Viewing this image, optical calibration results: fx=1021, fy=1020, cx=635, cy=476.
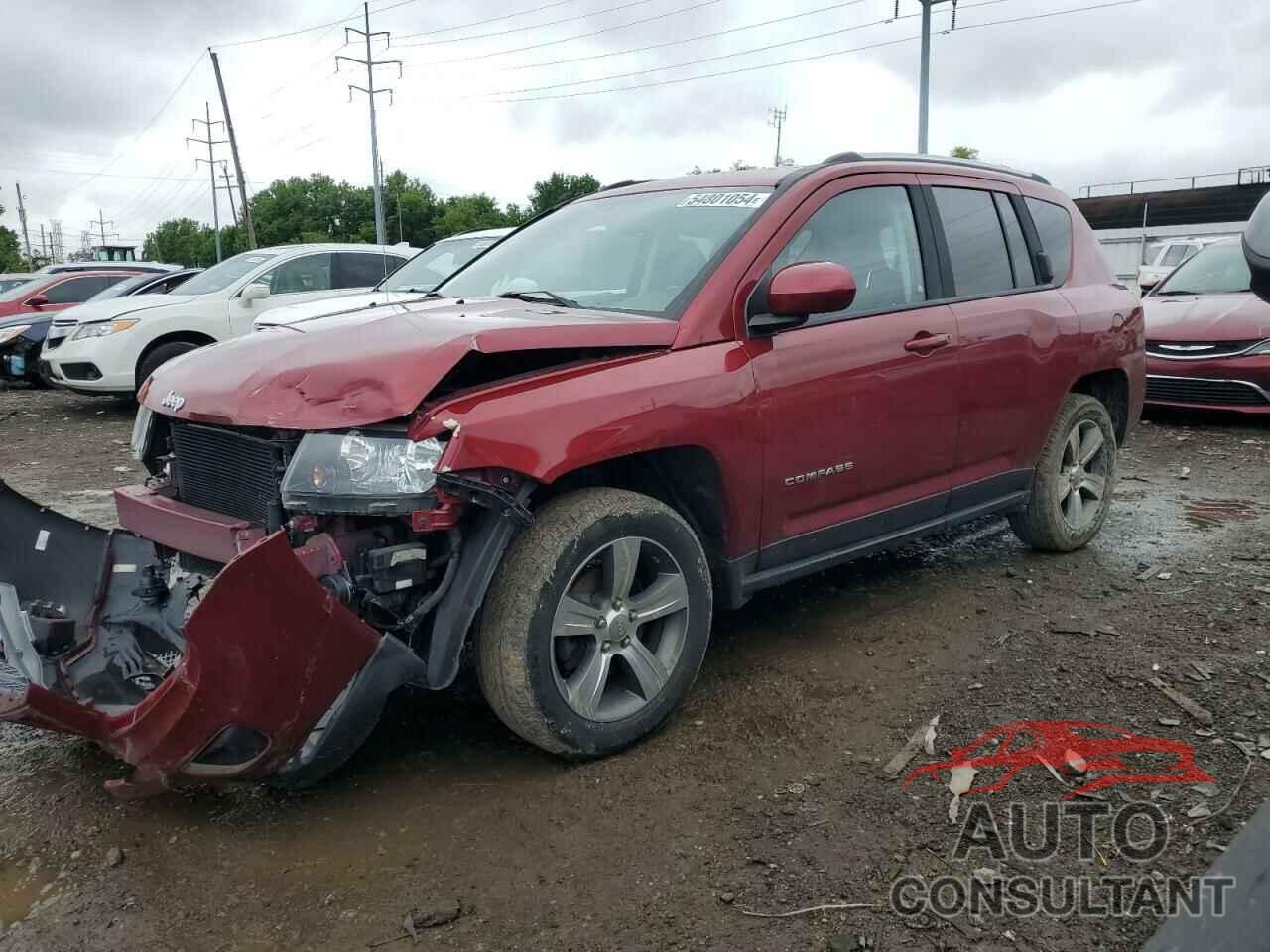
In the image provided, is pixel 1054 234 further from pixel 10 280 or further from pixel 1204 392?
pixel 10 280

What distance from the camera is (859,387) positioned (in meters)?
3.62

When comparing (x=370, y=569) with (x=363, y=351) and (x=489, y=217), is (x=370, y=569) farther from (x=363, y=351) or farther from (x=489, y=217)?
(x=489, y=217)

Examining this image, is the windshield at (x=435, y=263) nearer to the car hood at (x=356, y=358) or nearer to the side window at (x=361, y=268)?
the side window at (x=361, y=268)

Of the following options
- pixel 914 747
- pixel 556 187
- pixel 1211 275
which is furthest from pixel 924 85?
pixel 556 187

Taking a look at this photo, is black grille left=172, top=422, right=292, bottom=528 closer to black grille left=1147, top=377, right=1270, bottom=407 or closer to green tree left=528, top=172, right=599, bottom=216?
black grille left=1147, top=377, right=1270, bottom=407

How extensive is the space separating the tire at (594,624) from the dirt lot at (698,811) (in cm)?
18

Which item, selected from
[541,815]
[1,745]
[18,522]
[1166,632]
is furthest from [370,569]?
[1166,632]

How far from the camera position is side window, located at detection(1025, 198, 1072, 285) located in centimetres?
477

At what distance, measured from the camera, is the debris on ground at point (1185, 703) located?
3.27 metres

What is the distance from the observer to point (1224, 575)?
4.77 metres

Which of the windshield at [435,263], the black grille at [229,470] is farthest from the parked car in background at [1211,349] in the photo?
the black grille at [229,470]

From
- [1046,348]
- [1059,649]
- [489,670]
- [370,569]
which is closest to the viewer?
[370,569]

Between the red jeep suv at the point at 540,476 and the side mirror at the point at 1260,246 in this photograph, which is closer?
the side mirror at the point at 1260,246

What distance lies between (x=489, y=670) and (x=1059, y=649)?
2.29m
